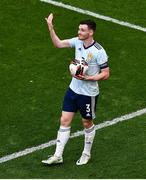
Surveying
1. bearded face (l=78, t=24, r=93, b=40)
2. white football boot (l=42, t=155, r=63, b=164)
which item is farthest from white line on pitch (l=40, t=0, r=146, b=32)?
white football boot (l=42, t=155, r=63, b=164)

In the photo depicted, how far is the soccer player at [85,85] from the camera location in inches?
363

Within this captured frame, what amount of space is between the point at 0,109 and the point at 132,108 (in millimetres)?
2328

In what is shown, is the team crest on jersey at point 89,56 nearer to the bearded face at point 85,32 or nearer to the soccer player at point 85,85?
the soccer player at point 85,85

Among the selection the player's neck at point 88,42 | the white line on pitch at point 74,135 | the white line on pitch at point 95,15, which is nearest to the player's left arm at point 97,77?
the player's neck at point 88,42

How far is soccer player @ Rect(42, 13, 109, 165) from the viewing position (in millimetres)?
9211

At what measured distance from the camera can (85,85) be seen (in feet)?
30.7

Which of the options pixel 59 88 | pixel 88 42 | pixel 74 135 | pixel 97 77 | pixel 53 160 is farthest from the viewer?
pixel 59 88

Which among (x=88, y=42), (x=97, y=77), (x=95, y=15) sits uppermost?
(x=88, y=42)

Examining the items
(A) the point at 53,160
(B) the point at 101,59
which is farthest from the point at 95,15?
(A) the point at 53,160

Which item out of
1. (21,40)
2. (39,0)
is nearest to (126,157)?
(21,40)

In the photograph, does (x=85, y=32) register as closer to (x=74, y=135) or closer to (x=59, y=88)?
(x=74, y=135)

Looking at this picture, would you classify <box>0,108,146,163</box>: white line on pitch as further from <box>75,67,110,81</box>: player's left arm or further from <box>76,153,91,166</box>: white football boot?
<box>75,67,110,81</box>: player's left arm

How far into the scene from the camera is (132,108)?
1151cm

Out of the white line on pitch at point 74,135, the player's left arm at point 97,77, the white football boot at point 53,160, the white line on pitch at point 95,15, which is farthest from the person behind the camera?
the white line on pitch at point 95,15
